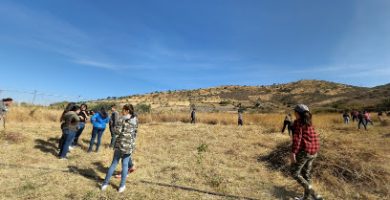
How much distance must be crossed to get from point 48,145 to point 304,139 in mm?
9349

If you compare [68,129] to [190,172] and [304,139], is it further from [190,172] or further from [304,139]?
[304,139]

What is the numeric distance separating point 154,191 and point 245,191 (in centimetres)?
209

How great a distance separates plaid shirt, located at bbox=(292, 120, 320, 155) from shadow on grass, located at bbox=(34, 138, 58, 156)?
7.94 meters

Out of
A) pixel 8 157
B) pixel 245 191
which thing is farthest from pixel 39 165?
pixel 245 191

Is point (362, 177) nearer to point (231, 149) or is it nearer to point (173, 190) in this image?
point (173, 190)

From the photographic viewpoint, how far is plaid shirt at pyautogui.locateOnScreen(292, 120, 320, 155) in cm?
679

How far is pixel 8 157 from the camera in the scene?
10.7m

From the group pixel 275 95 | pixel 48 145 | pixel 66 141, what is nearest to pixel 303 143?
pixel 66 141

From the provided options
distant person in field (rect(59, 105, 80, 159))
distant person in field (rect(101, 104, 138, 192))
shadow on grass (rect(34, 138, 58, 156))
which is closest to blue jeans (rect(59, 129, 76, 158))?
distant person in field (rect(59, 105, 80, 159))

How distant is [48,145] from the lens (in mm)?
12656

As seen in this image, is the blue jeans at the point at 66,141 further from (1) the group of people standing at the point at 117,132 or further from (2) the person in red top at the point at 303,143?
(2) the person in red top at the point at 303,143

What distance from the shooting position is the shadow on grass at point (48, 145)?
11.8 m

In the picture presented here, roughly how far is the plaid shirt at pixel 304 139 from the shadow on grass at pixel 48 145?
794cm

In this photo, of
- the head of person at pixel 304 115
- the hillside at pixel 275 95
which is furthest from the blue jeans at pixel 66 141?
the hillside at pixel 275 95
